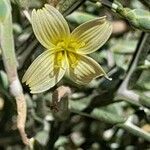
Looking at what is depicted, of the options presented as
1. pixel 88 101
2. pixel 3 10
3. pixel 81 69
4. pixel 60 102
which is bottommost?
pixel 88 101

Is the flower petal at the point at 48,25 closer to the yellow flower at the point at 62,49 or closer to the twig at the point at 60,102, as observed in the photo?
the yellow flower at the point at 62,49

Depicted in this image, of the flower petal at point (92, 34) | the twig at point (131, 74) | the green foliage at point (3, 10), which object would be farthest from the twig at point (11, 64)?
the twig at point (131, 74)

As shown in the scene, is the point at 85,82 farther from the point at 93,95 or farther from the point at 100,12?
the point at 100,12

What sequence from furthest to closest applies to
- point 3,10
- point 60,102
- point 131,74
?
point 131,74 < point 60,102 < point 3,10

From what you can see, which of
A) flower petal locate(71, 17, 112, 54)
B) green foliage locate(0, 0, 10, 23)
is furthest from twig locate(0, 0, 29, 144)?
flower petal locate(71, 17, 112, 54)

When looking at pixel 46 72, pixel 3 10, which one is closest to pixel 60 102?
pixel 46 72

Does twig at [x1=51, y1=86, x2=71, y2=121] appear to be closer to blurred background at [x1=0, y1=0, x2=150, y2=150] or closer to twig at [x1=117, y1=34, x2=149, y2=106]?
blurred background at [x1=0, y1=0, x2=150, y2=150]

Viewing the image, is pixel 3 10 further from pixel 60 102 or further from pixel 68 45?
pixel 60 102
